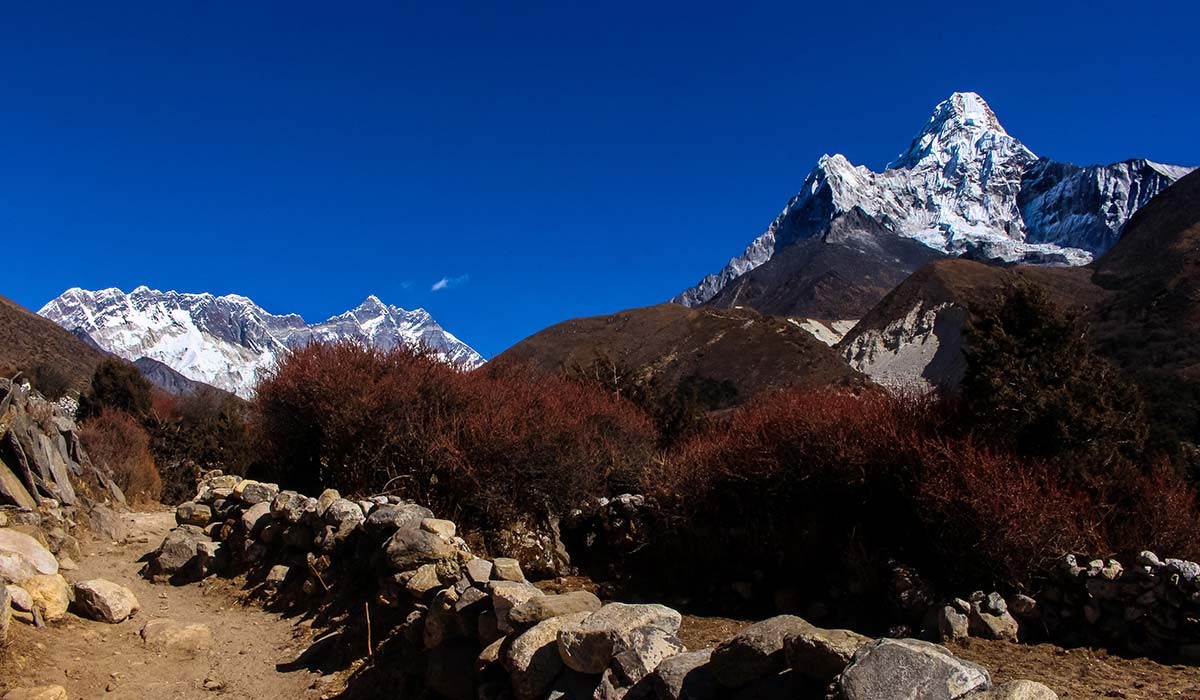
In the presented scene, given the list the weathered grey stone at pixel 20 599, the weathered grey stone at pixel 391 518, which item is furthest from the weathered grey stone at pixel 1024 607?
the weathered grey stone at pixel 20 599

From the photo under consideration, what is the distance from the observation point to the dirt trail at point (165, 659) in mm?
5734

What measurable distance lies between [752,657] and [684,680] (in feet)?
1.24

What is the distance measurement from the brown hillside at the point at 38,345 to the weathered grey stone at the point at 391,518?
51.6 metres

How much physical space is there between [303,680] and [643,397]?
531 inches

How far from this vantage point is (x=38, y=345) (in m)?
61.5

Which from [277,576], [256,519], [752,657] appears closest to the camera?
[752,657]

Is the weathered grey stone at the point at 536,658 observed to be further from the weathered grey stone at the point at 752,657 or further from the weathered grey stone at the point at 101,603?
the weathered grey stone at the point at 101,603

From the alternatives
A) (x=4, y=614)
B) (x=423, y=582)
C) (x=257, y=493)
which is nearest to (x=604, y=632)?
(x=423, y=582)

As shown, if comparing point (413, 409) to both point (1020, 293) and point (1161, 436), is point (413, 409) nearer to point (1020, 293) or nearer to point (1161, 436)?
point (1020, 293)

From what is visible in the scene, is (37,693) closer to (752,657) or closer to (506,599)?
(506,599)

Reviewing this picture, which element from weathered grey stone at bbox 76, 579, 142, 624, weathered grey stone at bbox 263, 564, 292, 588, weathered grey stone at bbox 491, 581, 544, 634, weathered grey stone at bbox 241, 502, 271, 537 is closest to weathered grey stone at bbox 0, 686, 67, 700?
weathered grey stone at bbox 76, 579, 142, 624

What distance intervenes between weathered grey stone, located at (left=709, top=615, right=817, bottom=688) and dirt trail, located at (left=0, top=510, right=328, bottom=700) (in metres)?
3.66

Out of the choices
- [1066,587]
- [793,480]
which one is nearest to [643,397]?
[793,480]

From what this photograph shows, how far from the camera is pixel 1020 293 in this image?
972 centimetres
